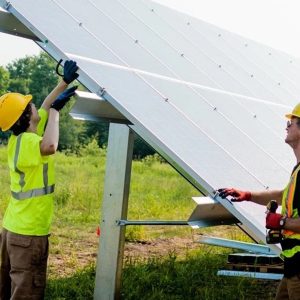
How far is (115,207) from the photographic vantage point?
6.18 meters

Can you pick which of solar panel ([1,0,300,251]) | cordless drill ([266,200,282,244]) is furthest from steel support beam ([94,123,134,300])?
cordless drill ([266,200,282,244])

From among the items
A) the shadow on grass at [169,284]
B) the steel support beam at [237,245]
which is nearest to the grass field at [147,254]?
the shadow on grass at [169,284]

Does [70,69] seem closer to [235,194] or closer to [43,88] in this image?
[235,194]

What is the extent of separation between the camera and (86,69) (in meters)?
4.73

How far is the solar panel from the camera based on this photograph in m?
4.63

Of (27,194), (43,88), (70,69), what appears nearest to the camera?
(70,69)

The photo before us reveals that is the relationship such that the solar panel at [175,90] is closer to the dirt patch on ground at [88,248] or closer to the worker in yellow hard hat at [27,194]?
the worker in yellow hard hat at [27,194]

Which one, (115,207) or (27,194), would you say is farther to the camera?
(115,207)

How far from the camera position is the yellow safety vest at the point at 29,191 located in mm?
4746

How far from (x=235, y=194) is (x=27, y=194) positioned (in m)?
1.65

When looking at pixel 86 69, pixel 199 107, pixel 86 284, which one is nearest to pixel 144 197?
pixel 86 284

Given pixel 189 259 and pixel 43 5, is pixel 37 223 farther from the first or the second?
pixel 189 259

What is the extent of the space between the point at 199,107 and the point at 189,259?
3.91 meters

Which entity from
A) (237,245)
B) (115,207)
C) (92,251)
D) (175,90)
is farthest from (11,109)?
(92,251)
